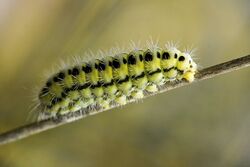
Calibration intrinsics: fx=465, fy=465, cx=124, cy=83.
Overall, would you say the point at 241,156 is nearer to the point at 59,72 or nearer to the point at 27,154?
the point at 27,154

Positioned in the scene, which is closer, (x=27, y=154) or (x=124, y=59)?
(x=124, y=59)

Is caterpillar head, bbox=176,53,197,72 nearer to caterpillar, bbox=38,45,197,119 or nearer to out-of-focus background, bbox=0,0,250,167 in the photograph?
caterpillar, bbox=38,45,197,119

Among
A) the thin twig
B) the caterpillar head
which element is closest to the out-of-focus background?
the caterpillar head

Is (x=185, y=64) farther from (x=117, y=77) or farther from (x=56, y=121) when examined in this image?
(x=56, y=121)

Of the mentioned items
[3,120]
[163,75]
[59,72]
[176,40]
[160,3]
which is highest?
[160,3]

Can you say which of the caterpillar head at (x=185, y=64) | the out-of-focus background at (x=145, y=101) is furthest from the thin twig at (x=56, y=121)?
the out-of-focus background at (x=145, y=101)

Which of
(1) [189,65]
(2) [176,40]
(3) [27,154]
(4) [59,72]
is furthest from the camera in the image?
(2) [176,40]

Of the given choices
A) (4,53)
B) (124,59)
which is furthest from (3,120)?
(124,59)
